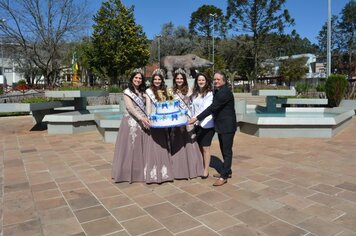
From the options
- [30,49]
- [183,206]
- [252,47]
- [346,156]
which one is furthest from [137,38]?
[183,206]

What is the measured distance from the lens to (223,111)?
3855mm

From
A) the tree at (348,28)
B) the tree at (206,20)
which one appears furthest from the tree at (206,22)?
the tree at (348,28)

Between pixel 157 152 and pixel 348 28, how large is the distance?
1866 inches

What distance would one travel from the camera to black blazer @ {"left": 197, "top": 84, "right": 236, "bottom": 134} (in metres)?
3.78

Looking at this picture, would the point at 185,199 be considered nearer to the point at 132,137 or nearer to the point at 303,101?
the point at 132,137

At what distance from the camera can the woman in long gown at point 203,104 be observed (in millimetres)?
4000

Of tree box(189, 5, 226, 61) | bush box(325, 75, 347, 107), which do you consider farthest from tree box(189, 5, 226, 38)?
bush box(325, 75, 347, 107)

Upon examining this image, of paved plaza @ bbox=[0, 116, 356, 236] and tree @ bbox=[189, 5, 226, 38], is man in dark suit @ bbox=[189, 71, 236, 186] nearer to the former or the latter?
paved plaza @ bbox=[0, 116, 356, 236]

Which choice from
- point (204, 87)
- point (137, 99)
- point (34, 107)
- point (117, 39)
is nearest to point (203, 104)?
point (204, 87)

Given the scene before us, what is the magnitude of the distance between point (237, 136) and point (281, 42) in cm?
2590

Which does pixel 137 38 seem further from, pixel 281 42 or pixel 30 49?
pixel 281 42

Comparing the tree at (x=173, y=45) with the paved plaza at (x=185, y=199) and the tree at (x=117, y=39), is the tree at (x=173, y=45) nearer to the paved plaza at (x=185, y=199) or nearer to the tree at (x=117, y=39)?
the tree at (x=117, y=39)

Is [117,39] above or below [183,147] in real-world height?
above

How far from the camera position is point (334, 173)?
448 centimetres
